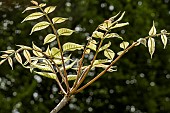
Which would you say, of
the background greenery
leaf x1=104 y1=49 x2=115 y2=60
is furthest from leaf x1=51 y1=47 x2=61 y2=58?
the background greenery

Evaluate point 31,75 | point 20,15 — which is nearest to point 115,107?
point 31,75

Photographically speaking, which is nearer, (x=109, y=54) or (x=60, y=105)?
(x=60, y=105)

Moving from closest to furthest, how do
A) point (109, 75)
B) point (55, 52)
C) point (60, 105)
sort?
1. point (60, 105)
2. point (55, 52)
3. point (109, 75)

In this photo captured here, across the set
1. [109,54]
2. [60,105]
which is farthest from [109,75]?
[60,105]

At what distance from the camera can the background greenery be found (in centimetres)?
317

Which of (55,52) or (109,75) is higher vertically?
(55,52)

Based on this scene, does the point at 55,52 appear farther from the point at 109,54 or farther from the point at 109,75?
the point at 109,75

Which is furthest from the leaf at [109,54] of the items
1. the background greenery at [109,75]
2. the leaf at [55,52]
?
the background greenery at [109,75]

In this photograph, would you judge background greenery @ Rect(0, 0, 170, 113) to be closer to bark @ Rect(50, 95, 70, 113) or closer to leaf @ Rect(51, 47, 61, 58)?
leaf @ Rect(51, 47, 61, 58)

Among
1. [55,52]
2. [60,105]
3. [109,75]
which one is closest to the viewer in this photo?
[60,105]

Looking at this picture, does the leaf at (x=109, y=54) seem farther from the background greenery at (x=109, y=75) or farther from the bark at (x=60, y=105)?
the background greenery at (x=109, y=75)

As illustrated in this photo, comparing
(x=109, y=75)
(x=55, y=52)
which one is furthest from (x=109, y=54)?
(x=109, y=75)

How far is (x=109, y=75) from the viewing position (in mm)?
3236

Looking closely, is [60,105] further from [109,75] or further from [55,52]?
[109,75]
